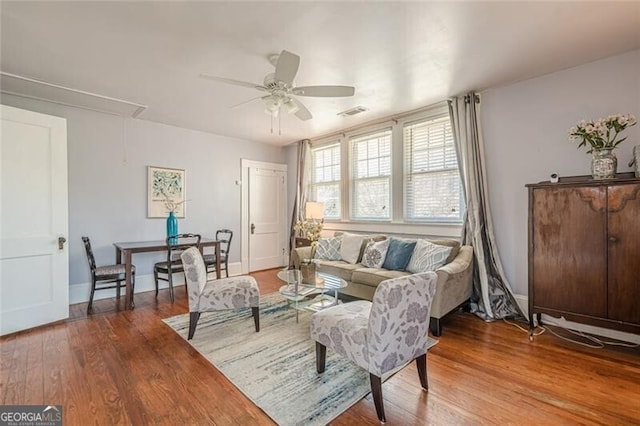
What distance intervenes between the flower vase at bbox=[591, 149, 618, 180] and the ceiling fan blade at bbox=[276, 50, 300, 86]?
8.99ft

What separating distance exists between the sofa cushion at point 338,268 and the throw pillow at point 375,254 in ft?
0.47

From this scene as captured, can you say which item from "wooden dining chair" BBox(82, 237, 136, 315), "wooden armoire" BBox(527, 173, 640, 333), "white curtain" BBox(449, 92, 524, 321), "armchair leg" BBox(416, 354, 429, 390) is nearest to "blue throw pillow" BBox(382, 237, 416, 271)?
"white curtain" BBox(449, 92, 524, 321)

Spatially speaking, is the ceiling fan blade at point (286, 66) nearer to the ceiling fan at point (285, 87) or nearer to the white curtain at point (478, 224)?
the ceiling fan at point (285, 87)

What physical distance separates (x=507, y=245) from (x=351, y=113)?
268 cm

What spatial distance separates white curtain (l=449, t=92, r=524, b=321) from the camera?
3.41 metres

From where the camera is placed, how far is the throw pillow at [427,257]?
340cm

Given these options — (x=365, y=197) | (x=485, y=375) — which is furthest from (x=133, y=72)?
(x=485, y=375)

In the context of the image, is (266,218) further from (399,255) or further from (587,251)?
(587,251)

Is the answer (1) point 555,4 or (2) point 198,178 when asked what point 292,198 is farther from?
(1) point 555,4

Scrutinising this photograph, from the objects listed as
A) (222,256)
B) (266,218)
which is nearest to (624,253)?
(222,256)

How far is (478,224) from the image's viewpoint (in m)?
3.54

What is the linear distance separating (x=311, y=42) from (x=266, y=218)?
419 centimetres

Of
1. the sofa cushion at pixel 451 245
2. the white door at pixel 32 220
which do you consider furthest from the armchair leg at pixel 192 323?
the sofa cushion at pixel 451 245

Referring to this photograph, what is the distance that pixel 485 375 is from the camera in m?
2.24
